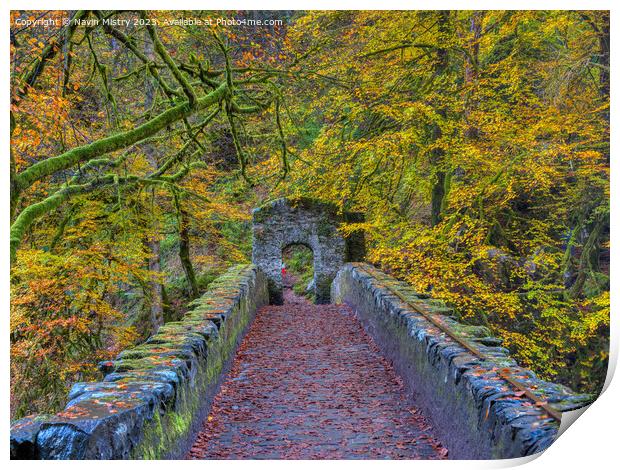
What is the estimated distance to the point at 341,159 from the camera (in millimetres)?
10172

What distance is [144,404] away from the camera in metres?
2.99

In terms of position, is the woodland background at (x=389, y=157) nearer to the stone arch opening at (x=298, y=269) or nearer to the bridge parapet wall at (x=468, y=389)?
the bridge parapet wall at (x=468, y=389)

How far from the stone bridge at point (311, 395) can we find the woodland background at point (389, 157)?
2.07 meters

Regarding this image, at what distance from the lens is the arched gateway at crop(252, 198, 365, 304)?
1386cm

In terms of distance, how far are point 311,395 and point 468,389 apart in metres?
2.26

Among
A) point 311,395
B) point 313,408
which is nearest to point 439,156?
point 311,395

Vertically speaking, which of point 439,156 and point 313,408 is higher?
point 439,156

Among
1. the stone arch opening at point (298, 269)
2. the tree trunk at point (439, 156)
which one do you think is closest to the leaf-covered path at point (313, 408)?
the tree trunk at point (439, 156)

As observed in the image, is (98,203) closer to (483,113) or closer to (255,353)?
(255,353)

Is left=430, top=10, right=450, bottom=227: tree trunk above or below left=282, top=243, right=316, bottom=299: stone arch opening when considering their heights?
above

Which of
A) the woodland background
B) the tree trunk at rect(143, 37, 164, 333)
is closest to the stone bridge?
the woodland background

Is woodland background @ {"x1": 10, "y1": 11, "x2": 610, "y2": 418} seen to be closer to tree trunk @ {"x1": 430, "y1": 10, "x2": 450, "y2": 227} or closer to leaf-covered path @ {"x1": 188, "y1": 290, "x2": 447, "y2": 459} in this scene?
tree trunk @ {"x1": 430, "y1": 10, "x2": 450, "y2": 227}

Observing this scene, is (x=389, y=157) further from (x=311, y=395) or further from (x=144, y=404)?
(x=144, y=404)
